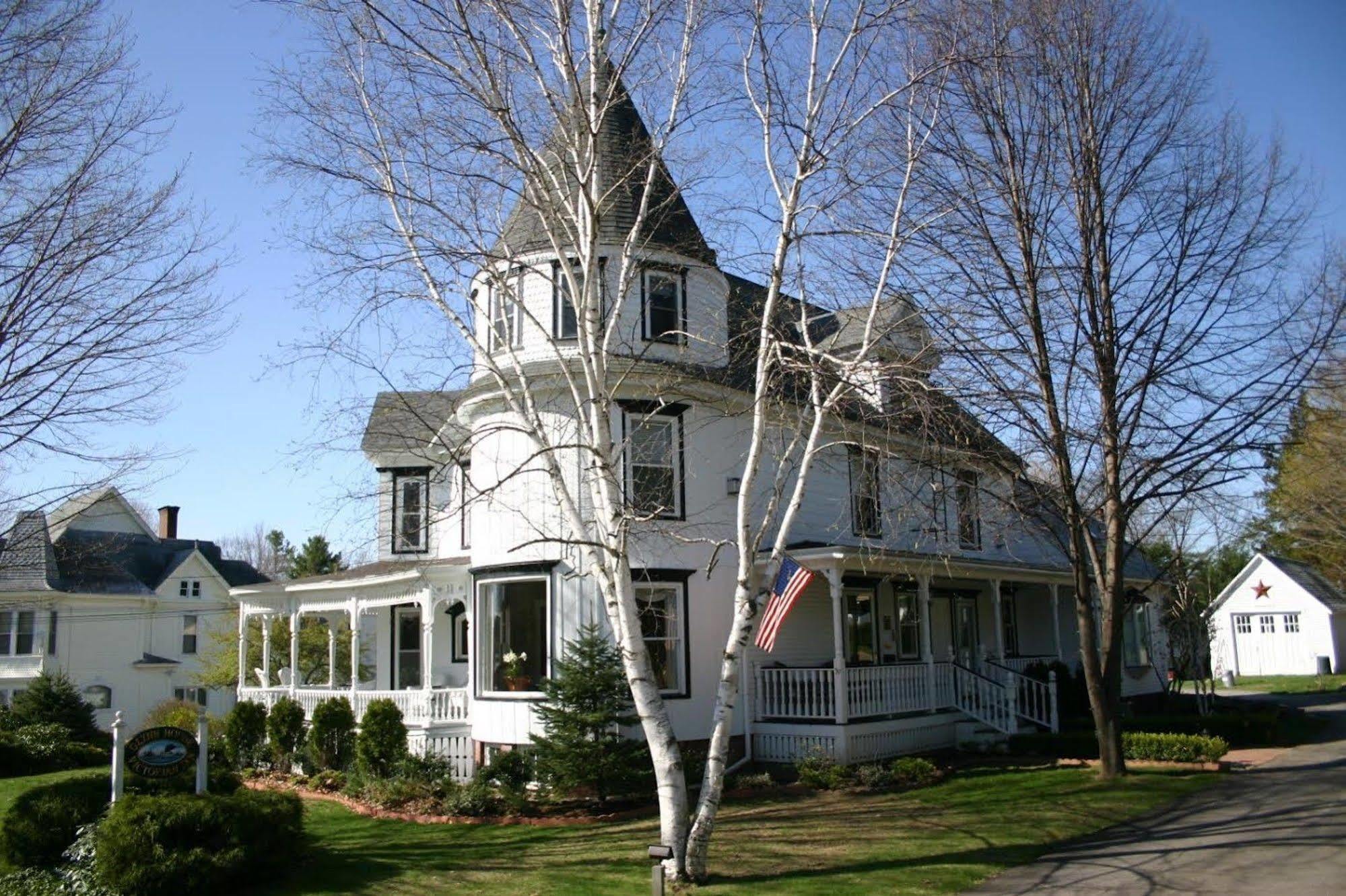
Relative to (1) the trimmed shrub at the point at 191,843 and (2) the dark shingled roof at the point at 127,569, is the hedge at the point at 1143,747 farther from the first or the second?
(2) the dark shingled roof at the point at 127,569

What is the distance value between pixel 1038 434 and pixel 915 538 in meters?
8.67

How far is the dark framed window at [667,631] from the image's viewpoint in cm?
1845

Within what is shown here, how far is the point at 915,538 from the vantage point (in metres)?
23.8

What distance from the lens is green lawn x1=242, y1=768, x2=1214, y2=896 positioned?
36.2 feet

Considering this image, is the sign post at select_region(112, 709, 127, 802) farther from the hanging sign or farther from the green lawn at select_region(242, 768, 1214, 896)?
the green lawn at select_region(242, 768, 1214, 896)

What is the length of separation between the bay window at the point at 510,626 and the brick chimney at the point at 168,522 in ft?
124

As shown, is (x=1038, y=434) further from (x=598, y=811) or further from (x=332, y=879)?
(x=332, y=879)

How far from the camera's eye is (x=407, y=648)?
25531 millimetres

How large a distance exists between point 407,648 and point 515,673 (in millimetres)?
7877

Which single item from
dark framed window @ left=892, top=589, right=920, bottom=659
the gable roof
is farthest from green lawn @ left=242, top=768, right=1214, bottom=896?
the gable roof

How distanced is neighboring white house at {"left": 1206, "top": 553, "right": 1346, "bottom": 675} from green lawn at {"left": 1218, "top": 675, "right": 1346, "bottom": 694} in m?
1.23

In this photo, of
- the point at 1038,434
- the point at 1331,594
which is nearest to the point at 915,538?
the point at 1038,434

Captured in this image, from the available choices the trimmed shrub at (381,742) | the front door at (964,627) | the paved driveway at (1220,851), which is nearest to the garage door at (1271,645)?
the front door at (964,627)

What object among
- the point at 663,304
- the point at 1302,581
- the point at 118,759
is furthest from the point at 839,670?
the point at 1302,581
